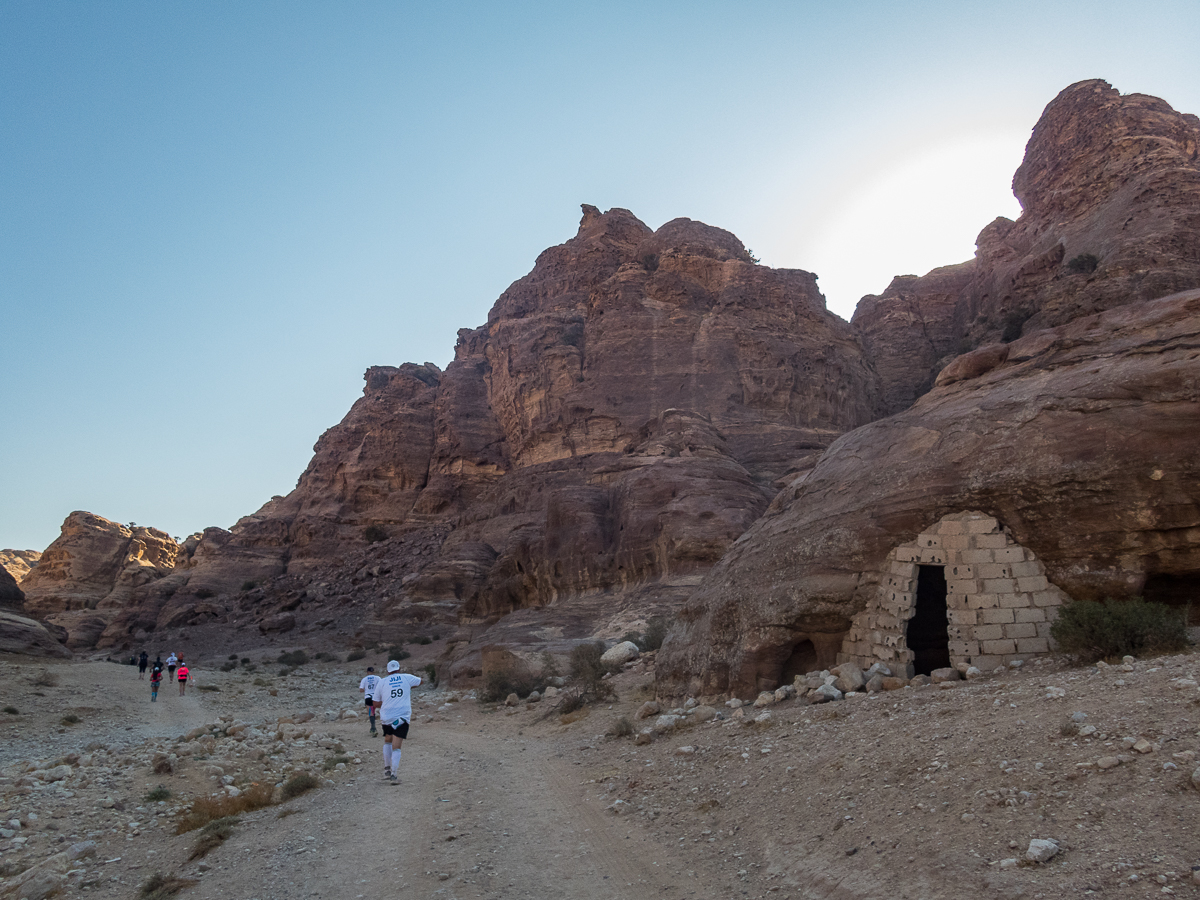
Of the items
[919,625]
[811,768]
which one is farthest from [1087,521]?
[811,768]

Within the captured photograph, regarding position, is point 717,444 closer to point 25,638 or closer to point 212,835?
point 25,638

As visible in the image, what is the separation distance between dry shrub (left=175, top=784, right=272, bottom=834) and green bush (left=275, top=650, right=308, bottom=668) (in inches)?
1295

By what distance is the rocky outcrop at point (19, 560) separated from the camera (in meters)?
96.7

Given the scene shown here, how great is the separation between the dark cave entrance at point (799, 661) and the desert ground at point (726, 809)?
1597 mm

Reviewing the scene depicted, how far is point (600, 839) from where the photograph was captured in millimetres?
7820

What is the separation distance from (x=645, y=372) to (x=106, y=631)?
4766 cm

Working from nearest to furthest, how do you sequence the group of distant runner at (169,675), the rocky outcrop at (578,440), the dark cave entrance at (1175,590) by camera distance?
the dark cave entrance at (1175,590)
the group of distant runner at (169,675)
the rocky outcrop at (578,440)

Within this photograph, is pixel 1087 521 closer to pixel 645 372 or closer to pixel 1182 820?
pixel 1182 820

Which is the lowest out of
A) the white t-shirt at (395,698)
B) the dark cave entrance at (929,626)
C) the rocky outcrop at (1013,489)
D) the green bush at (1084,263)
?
the white t-shirt at (395,698)

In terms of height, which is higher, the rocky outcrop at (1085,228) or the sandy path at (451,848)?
the rocky outcrop at (1085,228)

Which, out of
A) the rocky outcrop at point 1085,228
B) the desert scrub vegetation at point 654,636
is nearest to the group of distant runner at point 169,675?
the desert scrub vegetation at point 654,636

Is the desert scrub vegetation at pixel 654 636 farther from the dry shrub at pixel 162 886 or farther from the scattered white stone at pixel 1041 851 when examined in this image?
the scattered white stone at pixel 1041 851

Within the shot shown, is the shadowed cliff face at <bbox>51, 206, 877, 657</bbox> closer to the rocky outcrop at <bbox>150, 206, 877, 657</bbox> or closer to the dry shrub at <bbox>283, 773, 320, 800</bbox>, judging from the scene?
the rocky outcrop at <bbox>150, 206, 877, 657</bbox>

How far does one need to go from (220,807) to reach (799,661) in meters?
9.65
